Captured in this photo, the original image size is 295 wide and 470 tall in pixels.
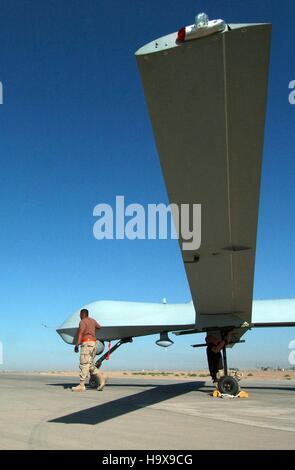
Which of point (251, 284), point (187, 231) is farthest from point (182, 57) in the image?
point (251, 284)

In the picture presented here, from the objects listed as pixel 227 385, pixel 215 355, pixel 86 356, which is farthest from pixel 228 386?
pixel 86 356

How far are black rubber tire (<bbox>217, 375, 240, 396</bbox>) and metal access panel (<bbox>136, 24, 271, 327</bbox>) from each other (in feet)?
20.9

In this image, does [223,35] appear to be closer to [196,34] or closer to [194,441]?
[196,34]

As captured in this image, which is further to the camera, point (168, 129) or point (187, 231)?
point (187, 231)

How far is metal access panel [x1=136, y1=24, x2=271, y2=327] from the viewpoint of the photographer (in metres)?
3.85

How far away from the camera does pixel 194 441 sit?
5207mm

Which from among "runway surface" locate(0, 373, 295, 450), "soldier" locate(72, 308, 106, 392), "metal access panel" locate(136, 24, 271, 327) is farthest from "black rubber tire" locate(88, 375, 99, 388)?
"metal access panel" locate(136, 24, 271, 327)

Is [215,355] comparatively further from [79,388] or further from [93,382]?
[93,382]

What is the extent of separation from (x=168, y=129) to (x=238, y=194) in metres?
1.43

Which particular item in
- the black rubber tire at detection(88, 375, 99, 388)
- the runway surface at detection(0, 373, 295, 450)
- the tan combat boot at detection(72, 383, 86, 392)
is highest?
the runway surface at detection(0, 373, 295, 450)

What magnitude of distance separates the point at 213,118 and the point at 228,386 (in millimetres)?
8949

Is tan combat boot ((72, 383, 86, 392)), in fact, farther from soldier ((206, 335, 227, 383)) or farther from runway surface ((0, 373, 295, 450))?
soldier ((206, 335, 227, 383))

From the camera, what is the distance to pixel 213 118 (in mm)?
4438

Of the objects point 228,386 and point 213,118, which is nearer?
point 213,118
